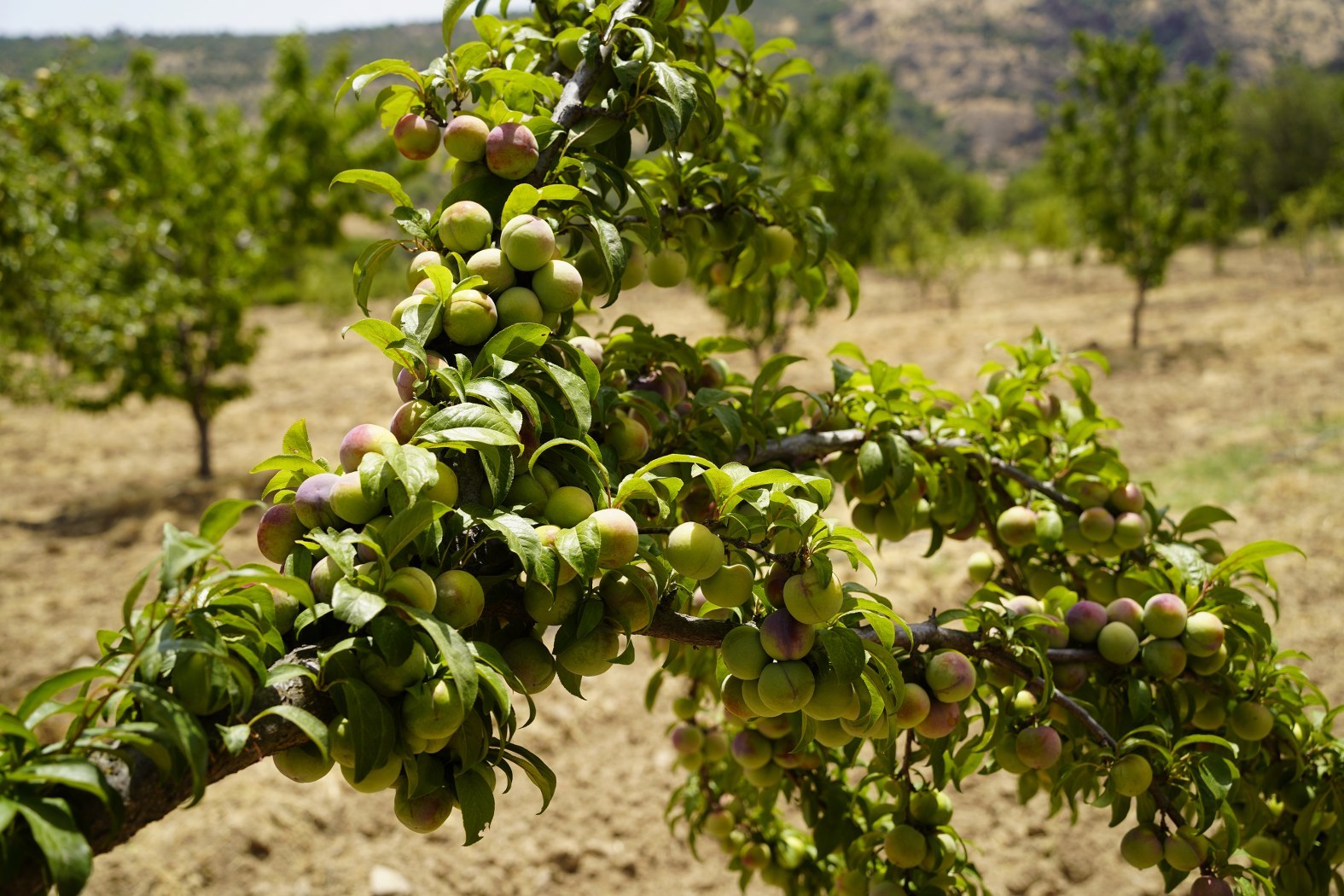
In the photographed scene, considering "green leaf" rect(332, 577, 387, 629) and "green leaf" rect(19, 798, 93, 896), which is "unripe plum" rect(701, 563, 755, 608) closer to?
"green leaf" rect(332, 577, 387, 629)

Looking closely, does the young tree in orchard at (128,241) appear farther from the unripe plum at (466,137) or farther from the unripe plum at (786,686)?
the unripe plum at (786,686)

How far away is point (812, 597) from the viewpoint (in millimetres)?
883

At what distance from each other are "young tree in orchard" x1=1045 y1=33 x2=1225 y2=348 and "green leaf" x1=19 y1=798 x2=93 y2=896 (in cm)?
1089

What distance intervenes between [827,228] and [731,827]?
127cm

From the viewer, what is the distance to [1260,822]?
4.30 feet

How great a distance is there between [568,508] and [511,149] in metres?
0.46

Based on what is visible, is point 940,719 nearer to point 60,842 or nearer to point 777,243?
point 777,243

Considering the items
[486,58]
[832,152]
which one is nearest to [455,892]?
[486,58]

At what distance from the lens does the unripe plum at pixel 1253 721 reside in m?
1.27

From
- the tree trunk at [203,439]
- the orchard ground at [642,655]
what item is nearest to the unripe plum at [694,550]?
the orchard ground at [642,655]

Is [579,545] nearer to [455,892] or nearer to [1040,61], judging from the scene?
[455,892]

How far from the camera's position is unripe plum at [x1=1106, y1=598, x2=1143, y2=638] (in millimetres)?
1275

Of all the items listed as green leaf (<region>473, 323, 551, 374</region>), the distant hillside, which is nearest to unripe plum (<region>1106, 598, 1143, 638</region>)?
green leaf (<region>473, 323, 551, 374</region>)

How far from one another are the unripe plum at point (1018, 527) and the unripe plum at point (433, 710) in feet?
3.44
